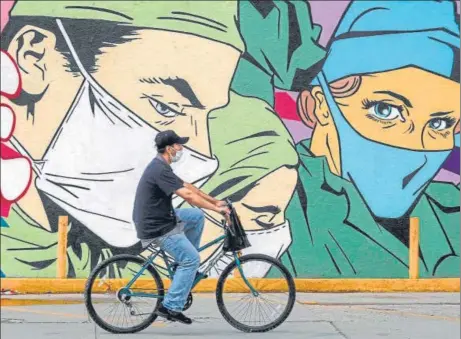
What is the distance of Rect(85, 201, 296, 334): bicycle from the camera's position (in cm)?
728

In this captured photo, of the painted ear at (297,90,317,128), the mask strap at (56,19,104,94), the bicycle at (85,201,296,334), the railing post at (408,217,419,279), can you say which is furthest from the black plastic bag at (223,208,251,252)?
the mask strap at (56,19,104,94)

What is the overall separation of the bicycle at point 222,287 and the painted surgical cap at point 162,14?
170 inches

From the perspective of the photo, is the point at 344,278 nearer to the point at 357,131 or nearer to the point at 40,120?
the point at 357,131

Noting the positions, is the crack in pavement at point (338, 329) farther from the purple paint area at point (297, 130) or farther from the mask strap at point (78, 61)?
the mask strap at point (78, 61)

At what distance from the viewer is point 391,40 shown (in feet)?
36.1

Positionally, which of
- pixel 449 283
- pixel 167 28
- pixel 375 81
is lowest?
pixel 449 283

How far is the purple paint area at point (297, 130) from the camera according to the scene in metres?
10.9

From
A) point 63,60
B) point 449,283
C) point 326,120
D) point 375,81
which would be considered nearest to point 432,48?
point 375,81

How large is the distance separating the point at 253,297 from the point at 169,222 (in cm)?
106

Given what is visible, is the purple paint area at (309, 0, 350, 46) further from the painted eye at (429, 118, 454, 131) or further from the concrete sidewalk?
the concrete sidewalk

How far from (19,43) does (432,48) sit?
564 cm

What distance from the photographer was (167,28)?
430 inches

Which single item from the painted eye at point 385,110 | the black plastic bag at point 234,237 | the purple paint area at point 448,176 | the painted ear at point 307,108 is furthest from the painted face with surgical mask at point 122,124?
the black plastic bag at point 234,237

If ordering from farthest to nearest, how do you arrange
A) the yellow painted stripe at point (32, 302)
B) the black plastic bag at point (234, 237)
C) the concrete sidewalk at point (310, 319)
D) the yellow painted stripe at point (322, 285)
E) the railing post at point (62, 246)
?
the railing post at point (62, 246) < the yellow painted stripe at point (322, 285) < the yellow painted stripe at point (32, 302) < the concrete sidewalk at point (310, 319) < the black plastic bag at point (234, 237)
